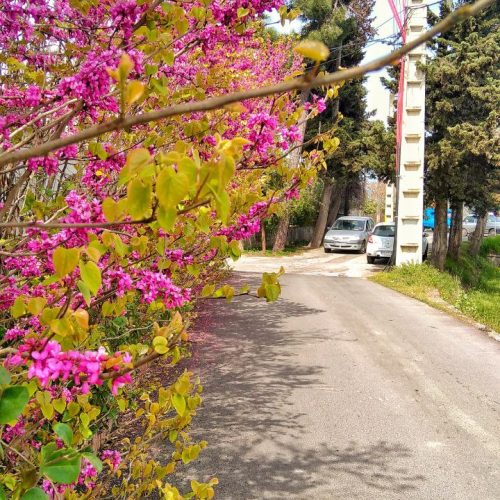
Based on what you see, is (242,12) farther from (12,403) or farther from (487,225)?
(487,225)

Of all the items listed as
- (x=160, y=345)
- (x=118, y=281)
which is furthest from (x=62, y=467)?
(x=118, y=281)

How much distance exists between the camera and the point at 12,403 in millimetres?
1150

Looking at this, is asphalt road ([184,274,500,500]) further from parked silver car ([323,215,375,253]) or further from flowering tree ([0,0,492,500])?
parked silver car ([323,215,375,253])

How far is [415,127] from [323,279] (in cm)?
484

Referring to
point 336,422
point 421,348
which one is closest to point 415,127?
point 421,348

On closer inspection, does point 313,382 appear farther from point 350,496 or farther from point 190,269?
point 190,269

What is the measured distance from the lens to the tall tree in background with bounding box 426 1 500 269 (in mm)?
15961

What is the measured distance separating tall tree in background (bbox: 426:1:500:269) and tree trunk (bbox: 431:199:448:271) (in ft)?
2.87

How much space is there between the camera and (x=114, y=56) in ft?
6.67

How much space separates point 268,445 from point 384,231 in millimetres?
17104

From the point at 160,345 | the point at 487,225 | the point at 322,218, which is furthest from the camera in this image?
the point at 487,225

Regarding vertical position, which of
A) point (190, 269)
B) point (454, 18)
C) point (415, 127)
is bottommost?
point (190, 269)

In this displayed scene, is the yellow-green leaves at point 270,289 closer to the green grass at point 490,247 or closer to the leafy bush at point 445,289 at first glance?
the leafy bush at point 445,289

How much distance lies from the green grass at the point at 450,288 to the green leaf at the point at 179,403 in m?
8.38
